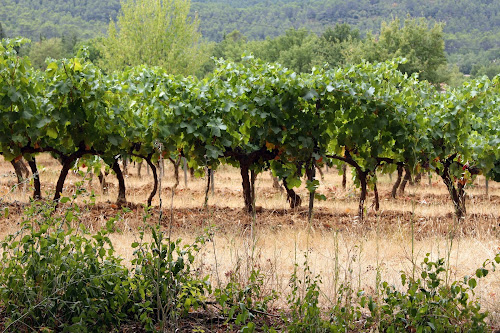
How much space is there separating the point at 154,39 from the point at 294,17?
3362 inches

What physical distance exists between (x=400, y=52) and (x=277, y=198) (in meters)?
24.1

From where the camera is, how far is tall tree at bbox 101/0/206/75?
93.0 ft

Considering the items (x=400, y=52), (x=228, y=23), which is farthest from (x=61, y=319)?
(x=228, y=23)

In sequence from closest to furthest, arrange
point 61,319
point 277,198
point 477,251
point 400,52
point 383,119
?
point 61,319, point 477,251, point 383,119, point 277,198, point 400,52

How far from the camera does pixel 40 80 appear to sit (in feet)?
23.9

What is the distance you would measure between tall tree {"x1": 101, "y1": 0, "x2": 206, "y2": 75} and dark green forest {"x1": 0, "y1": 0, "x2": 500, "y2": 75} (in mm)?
55001

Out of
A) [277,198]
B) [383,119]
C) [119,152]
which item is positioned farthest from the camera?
[277,198]

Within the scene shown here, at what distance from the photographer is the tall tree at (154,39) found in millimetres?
28344

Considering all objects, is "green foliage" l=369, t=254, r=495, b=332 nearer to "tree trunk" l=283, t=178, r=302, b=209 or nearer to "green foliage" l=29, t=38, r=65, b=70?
"tree trunk" l=283, t=178, r=302, b=209

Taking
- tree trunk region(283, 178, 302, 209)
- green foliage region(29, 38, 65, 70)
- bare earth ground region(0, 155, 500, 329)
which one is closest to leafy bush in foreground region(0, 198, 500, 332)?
bare earth ground region(0, 155, 500, 329)

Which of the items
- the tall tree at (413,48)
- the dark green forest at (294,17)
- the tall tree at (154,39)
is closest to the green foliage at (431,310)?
the tall tree at (154,39)

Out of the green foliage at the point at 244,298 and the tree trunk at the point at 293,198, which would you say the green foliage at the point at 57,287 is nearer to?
the green foliage at the point at 244,298

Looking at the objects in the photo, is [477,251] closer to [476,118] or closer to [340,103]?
[340,103]

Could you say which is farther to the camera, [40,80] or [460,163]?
[460,163]
